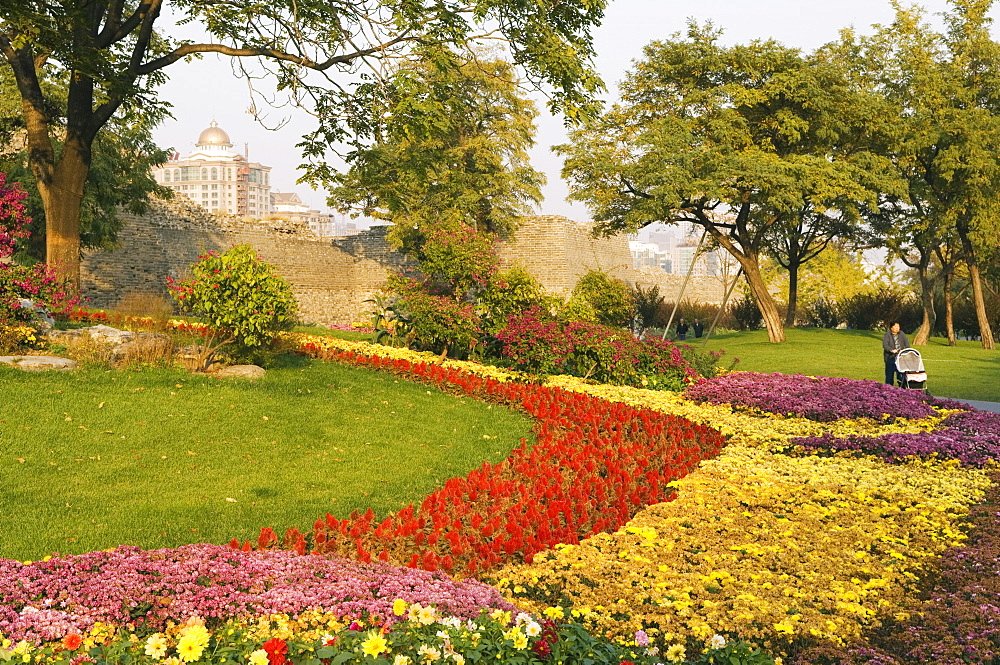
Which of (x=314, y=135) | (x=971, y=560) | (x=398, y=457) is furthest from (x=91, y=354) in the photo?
(x=971, y=560)

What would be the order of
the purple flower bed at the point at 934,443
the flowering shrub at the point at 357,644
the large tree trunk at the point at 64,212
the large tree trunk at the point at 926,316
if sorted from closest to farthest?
1. the flowering shrub at the point at 357,644
2. the purple flower bed at the point at 934,443
3. the large tree trunk at the point at 64,212
4. the large tree trunk at the point at 926,316

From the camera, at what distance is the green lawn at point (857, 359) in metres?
15.5

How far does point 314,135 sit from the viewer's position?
13578 mm

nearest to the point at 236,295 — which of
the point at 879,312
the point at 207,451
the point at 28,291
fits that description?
the point at 28,291

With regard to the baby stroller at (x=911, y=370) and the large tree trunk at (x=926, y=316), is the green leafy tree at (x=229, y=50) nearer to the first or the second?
the baby stroller at (x=911, y=370)

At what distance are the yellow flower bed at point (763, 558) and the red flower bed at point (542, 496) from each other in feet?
0.75

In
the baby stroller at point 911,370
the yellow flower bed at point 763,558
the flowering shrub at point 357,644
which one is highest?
the baby stroller at point 911,370

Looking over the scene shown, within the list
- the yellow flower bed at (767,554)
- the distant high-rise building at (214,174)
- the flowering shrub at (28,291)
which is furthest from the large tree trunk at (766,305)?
the distant high-rise building at (214,174)

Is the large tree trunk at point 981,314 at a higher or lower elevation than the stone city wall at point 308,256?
lower

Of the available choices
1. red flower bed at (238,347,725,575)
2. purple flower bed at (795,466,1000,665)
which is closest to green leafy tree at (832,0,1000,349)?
red flower bed at (238,347,725,575)

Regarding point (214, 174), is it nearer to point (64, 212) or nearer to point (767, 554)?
point (64, 212)

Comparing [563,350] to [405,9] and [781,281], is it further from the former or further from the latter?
[781,281]

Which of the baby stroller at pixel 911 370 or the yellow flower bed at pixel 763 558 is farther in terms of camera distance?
the baby stroller at pixel 911 370

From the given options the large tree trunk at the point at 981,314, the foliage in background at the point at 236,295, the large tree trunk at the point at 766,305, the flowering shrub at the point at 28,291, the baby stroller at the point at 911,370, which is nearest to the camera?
the foliage in background at the point at 236,295
